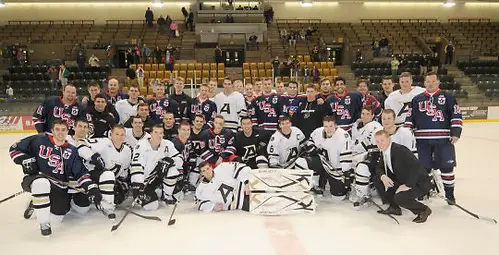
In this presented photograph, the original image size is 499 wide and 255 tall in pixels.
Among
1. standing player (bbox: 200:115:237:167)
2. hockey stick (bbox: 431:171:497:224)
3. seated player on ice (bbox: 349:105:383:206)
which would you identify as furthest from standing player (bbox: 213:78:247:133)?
hockey stick (bbox: 431:171:497:224)

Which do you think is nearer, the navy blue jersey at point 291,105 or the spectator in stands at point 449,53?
the navy blue jersey at point 291,105

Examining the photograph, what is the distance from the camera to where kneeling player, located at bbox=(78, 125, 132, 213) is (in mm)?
4523

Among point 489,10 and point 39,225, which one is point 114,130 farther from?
point 489,10

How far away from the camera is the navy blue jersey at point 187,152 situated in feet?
17.3

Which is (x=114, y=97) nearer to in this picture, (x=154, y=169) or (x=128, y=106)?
(x=128, y=106)

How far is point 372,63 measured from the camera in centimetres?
1708

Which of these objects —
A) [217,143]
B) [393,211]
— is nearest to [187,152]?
[217,143]

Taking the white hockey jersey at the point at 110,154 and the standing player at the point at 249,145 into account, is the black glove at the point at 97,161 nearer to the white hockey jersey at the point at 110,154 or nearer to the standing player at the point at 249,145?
the white hockey jersey at the point at 110,154

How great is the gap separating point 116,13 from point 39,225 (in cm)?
1992

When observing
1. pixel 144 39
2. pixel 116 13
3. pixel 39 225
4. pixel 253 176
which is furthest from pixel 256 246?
pixel 116 13

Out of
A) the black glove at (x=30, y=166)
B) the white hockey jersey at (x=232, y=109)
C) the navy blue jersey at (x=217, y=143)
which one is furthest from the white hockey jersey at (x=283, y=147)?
the black glove at (x=30, y=166)

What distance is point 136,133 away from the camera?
17.5ft

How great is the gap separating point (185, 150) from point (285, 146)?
1.29 m

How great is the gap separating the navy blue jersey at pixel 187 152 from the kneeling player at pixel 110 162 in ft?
1.89
